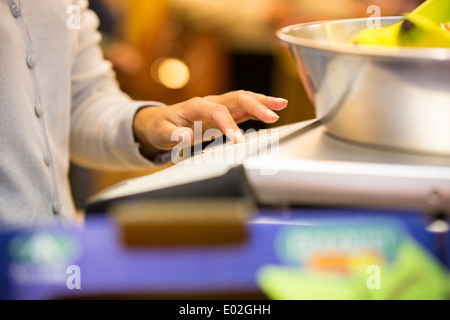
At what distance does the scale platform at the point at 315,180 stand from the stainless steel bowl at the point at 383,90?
0.5 inches

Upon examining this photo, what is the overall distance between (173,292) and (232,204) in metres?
0.08

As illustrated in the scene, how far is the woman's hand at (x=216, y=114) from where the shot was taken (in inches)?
22.0

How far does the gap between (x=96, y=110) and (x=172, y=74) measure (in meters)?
1.43

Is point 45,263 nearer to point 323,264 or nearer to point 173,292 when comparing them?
point 173,292

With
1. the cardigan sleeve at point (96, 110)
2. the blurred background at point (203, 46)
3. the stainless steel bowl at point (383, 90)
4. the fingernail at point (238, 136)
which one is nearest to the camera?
the stainless steel bowl at point (383, 90)

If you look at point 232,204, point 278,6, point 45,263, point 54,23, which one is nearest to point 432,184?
point 232,204

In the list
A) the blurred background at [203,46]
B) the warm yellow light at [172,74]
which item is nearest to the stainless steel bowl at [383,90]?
the blurred background at [203,46]

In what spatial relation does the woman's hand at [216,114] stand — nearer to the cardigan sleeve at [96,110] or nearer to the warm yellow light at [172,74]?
the cardigan sleeve at [96,110]

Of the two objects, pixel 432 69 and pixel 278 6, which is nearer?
pixel 432 69

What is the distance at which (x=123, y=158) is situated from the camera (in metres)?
0.85

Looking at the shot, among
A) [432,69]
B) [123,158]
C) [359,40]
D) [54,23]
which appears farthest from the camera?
[123,158]

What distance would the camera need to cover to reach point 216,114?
57 centimetres

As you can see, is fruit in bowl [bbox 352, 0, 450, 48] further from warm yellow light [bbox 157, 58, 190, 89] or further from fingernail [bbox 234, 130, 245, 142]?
warm yellow light [bbox 157, 58, 190, 89]

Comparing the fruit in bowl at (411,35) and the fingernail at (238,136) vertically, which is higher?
the fruit in bowl at (411,35)
